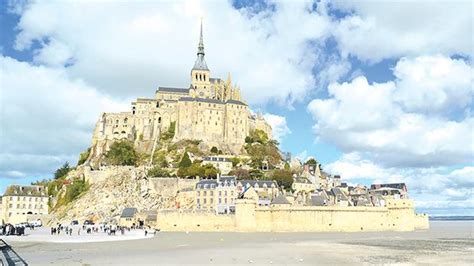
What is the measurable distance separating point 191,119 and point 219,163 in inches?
520

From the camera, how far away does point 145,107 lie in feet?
298

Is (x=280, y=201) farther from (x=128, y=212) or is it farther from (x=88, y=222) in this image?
(x=88, y=222)

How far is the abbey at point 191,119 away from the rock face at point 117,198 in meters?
15.2

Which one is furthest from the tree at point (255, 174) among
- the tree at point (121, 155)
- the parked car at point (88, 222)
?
the parked car at point (88, 222)

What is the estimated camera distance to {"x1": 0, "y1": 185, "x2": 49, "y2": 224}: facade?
75312 millimetres

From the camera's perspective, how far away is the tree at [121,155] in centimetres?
7750

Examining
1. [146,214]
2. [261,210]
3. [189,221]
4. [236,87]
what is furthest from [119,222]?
[236,87]

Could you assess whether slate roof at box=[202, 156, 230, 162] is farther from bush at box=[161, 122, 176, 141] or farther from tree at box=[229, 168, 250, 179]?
bush at box=[161, 122, 176, 141]

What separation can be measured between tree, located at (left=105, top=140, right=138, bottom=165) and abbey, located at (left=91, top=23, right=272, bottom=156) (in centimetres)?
486

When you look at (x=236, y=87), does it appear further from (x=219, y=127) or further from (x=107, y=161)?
(x=107, y=161)

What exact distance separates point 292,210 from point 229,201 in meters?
9.40

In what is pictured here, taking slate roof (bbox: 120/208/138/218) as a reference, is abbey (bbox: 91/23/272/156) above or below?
above

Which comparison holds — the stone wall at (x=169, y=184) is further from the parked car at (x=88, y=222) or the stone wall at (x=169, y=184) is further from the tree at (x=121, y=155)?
the tree at (x=121, y=155)

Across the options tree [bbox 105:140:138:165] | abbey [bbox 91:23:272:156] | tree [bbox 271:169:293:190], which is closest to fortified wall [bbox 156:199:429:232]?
tree [bbox 271:169:293:190]
